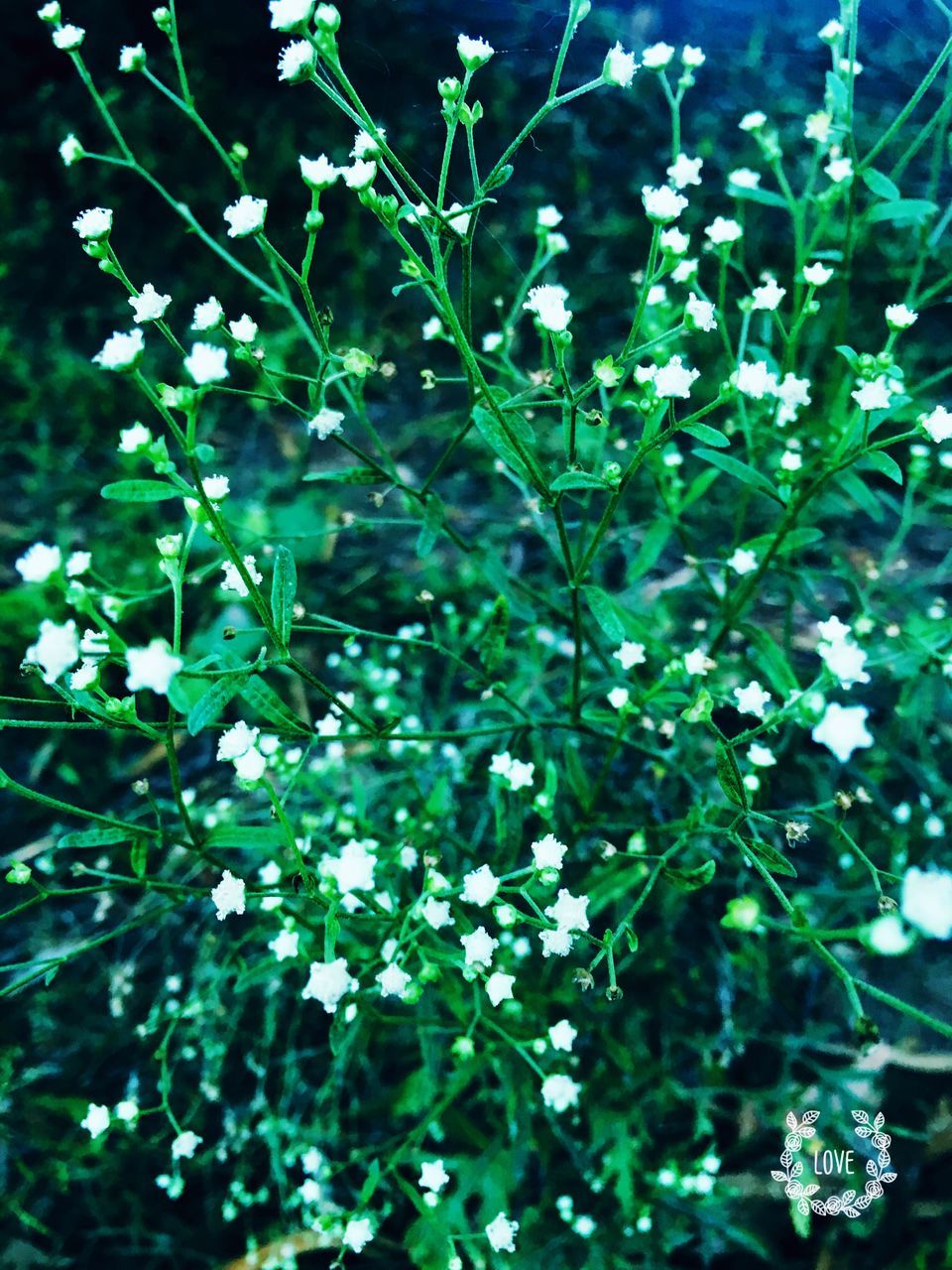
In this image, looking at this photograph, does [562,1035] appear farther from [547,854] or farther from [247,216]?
[247,216]

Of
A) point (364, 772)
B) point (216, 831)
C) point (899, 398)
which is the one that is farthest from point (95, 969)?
point (899, 398)

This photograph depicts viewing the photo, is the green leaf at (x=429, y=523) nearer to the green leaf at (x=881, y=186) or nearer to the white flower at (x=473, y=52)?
the white flower at (x=473, y=52)

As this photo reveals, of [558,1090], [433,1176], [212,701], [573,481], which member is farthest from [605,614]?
[433,1176]

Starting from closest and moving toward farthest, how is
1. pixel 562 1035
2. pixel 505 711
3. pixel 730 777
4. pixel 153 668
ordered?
pixel 153 668, pixel 730 777, pixel 562 1035, pixel 505 711

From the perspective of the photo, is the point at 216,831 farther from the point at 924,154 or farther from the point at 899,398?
the point at 924,154

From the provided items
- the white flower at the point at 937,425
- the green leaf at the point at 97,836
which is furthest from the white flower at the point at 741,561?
the green leaf at the point at 97,836

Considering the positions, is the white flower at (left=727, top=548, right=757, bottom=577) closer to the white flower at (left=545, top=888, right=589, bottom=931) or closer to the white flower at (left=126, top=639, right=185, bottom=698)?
the white flower at (left=545, top=888, right=589, bottom=931)

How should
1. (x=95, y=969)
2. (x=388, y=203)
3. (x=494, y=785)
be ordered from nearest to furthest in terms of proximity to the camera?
1. (x=388, y=203)
2. (x=494, y=785)
3. (x=95, y=969)
